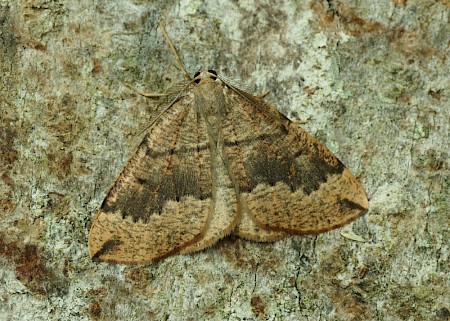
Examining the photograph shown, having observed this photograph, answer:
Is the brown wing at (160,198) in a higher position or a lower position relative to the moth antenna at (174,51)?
lower

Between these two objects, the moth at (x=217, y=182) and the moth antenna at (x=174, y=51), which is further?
the moth antenna at (x=174, y=51)

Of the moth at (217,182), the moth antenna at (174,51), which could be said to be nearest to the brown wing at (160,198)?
the moth at (217,182)

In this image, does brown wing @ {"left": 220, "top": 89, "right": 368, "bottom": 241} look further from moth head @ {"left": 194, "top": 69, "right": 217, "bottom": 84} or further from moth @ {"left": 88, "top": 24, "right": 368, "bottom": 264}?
moth head @ {"left": 194, "top": 69, "right": 217, "bottom": 84}

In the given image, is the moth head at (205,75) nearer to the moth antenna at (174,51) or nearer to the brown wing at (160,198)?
the moth antenna at (174,51)

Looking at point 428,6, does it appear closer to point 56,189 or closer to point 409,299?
point 409,299

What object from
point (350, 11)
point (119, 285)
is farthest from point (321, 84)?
point (119, 285)

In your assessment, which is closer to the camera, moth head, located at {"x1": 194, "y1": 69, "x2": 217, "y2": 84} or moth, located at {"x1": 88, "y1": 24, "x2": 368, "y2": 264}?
moth, located at {"x1": 88, "y1": 24, "x2": 368, "y2": 264}

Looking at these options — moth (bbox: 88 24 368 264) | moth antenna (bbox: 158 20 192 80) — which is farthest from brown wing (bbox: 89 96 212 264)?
moth antenna (bbox: 158 20 192 80)
